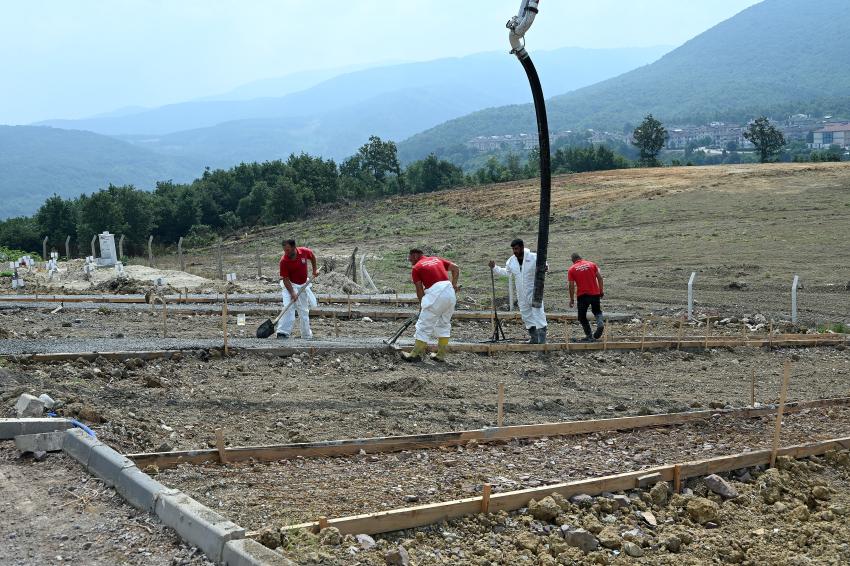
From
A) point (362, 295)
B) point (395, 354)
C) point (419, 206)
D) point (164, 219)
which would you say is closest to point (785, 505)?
point (395, 354)

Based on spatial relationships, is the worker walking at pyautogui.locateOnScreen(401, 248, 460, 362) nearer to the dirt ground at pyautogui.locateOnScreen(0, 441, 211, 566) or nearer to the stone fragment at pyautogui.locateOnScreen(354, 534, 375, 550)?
the dirt ground at pyautogui.locateOnScreen(0, 441, 211, 566)

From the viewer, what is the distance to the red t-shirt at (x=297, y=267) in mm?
13938

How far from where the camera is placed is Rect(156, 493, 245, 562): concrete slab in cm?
527

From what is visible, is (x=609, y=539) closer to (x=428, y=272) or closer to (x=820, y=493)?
(x=820, y=493)

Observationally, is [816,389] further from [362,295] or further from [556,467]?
[362,295]

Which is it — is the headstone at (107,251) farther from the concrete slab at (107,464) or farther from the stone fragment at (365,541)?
the stone fragment at (365,541)

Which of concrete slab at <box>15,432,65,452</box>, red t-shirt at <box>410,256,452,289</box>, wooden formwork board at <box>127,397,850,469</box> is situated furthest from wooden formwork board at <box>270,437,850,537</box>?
red t-shirt at <box>410,256,452,289</box>

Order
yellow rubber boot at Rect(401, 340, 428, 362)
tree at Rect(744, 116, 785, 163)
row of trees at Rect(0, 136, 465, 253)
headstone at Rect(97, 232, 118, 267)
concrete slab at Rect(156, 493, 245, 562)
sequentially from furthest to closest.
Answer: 1. tree at Rect(744, 116, 785, 163)
2. row of trees at Rect(0, 136, 465, 253)
3. headstone at Rect(97, 232, 118, 267)
4. yellow rubber boot at Rect(401, 340, 428, 362)
5. concrete slab at Rect(156, 493, 245, 562)

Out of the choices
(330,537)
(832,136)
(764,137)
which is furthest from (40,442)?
(832,136)

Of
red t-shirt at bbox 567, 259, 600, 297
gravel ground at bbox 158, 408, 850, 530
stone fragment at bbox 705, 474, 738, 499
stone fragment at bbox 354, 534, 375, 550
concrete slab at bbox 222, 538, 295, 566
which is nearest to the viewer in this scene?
concrete slab at bbox 222, 538, 295, 566

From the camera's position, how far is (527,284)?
13977mm

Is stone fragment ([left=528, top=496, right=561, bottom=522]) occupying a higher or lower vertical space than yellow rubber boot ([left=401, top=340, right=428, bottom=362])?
lower

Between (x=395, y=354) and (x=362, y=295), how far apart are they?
833 cm

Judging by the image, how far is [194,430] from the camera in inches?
335
